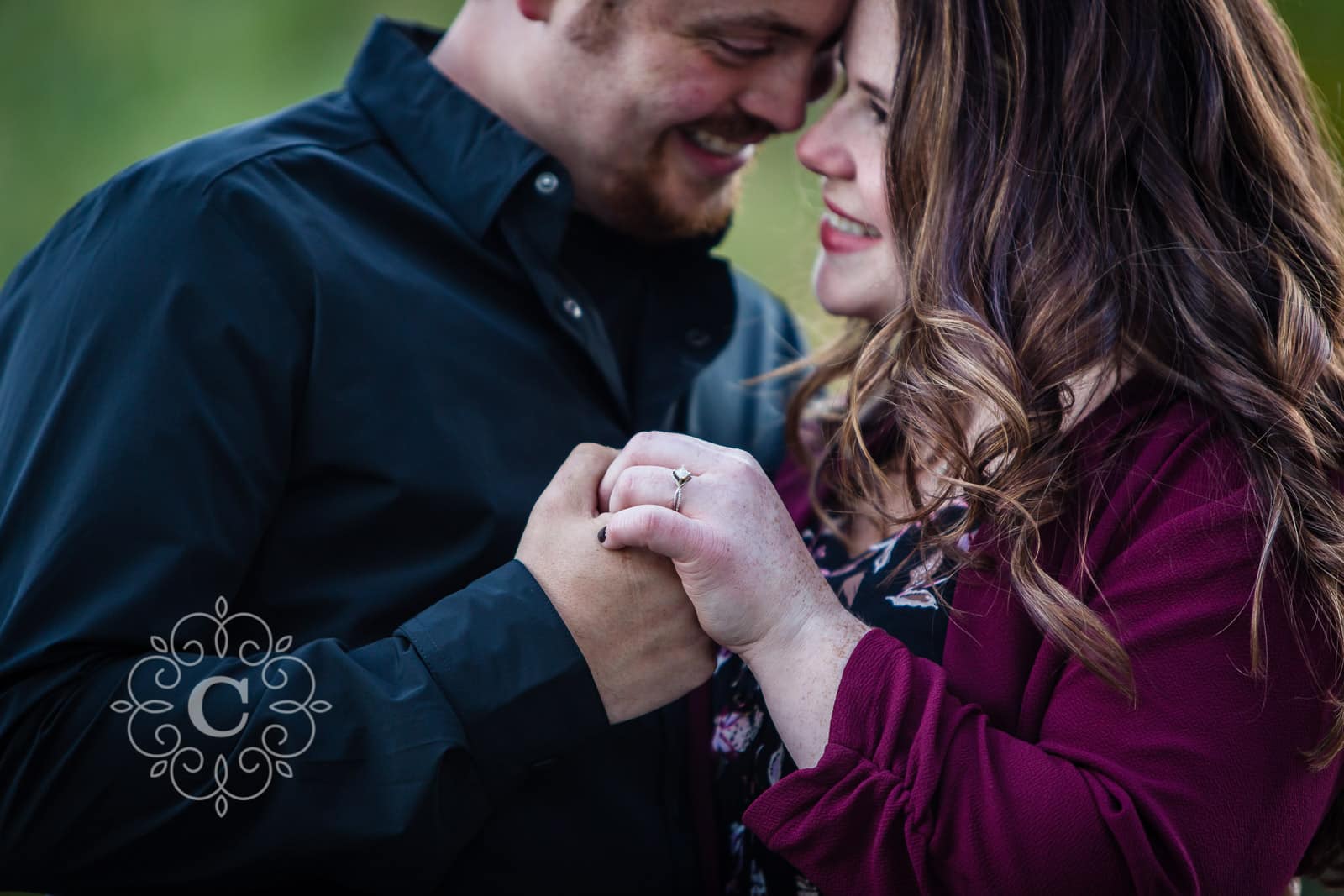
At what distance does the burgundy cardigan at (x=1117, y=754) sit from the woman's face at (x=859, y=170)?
0.61 meters

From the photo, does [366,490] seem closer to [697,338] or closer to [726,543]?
[726,543]

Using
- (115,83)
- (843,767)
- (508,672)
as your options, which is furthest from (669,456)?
(115,83)

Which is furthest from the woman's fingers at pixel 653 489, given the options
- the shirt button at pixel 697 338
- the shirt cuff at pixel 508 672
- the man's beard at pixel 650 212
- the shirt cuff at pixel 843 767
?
the man's beard at pixel 650 212

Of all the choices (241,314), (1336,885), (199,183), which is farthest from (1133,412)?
(199,183)

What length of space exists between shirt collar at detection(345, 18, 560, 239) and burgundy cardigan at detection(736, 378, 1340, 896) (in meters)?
0.90

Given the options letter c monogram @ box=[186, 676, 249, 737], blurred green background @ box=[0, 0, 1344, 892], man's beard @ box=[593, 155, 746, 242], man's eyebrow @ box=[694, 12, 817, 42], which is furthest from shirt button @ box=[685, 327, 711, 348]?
blurred green background @ box=[0, 0, 1344, 892]

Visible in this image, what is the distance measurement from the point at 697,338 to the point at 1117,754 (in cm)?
Result: 103

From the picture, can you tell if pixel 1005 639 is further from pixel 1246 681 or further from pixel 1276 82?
pixel 1276 82

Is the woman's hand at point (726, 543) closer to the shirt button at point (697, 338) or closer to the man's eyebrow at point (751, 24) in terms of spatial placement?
the shirt button at point (697, 338)

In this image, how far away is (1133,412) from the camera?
1483 millimetres

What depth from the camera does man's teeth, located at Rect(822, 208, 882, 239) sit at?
1.90 m

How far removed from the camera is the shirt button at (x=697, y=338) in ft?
6.71

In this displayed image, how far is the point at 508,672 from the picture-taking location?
4.61 ft

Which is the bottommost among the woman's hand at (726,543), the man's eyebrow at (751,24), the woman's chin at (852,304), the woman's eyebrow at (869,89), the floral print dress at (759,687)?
the floral print dress at (759,687)
